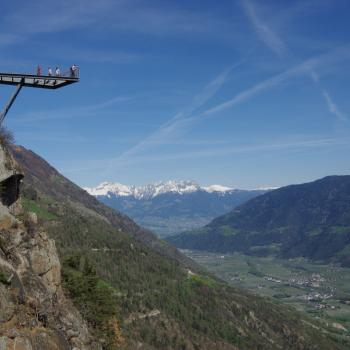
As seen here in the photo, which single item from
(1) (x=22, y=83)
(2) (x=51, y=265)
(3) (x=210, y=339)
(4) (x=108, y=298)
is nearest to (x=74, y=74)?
(1) (x=22, y=83)

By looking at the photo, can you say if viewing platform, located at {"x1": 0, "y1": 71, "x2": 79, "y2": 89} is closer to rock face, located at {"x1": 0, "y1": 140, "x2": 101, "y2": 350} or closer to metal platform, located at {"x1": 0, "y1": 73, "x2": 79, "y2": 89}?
metal platform, located at {"x1": 0, "y1": 73, "x2": 79, "y2": 89}

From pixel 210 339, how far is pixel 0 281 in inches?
6695

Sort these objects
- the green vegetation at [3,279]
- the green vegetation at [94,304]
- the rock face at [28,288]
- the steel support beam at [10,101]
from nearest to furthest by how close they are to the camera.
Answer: the rock face at [28,288], the green vegetation at [3,279], the steel support beam at [10,101], the green vegetation at [94,304]

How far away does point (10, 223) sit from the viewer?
51031mm

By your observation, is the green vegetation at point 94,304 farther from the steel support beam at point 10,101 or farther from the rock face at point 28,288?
the steel support beam at point 10,101

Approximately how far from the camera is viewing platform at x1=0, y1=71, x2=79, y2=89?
2144 inches

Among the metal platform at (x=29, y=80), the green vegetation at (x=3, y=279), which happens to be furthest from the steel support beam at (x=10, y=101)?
the green vegetation at (x=3, y=279)

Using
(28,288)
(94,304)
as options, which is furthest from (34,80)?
(94,304)

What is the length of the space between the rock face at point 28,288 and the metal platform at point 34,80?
25.8 feet

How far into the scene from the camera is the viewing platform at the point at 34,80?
54.5m

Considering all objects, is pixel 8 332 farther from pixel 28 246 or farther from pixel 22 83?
pixel 22 83

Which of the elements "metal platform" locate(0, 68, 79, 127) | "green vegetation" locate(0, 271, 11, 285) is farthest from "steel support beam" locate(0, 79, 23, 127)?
"green vegetation" locate(0, 271, 11, 285)

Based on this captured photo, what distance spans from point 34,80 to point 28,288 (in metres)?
23.4

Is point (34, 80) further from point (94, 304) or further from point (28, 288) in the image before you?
point (94, 304)
